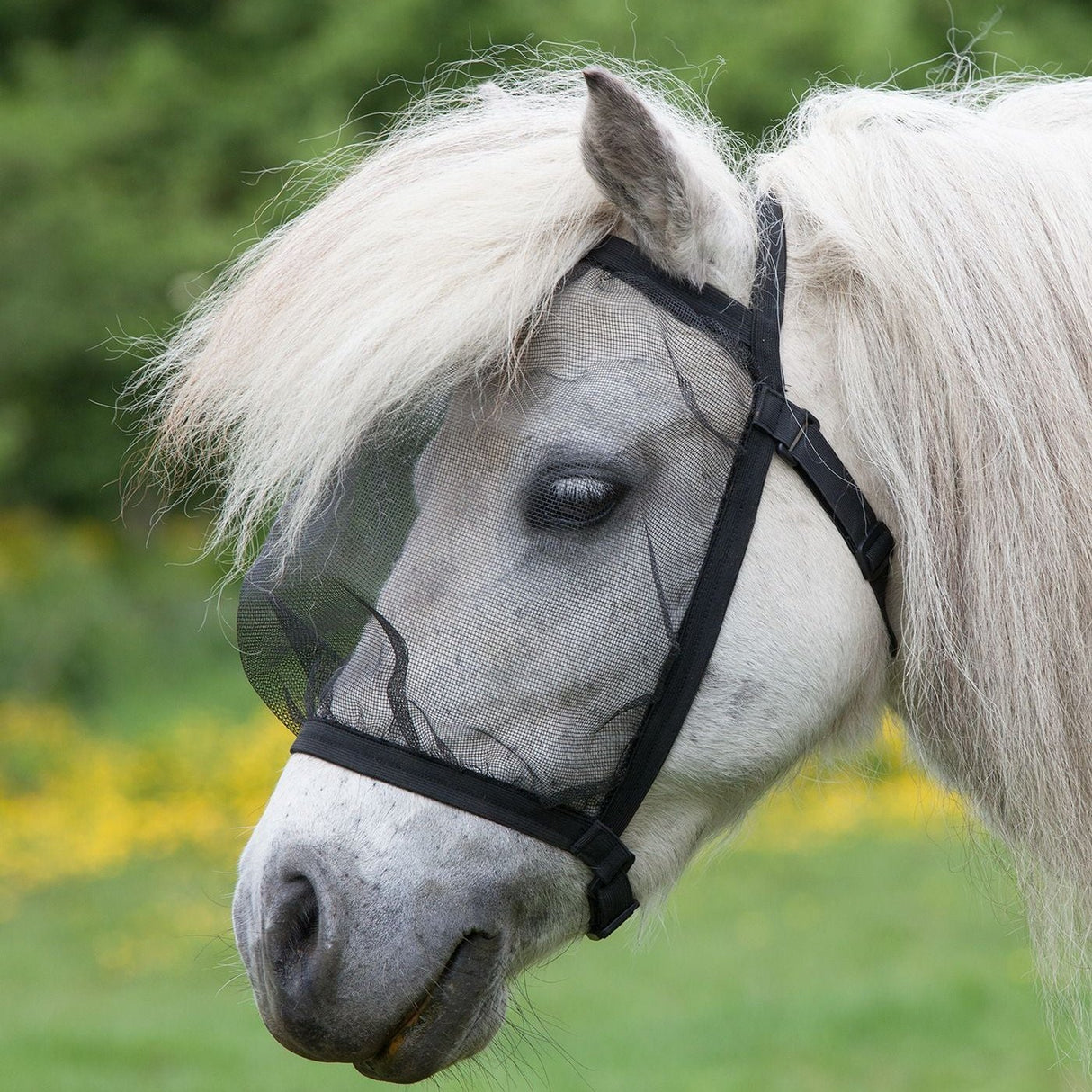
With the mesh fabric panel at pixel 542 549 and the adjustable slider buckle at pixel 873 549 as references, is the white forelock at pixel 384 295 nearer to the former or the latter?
the mesh fabric panel at pixel 542 549

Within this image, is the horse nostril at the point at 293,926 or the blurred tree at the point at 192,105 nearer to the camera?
the horse nostril at the point at 293,926

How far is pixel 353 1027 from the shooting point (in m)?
1.50

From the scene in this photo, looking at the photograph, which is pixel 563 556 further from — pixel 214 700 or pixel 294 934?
pixel 214 700

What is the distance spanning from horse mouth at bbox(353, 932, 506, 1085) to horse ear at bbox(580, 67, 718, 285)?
0.89 m

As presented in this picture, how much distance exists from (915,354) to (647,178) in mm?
401

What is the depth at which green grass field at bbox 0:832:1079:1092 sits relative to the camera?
4.43 metres

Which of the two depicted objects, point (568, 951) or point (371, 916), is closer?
point (371, 916)

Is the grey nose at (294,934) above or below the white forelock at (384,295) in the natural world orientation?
below

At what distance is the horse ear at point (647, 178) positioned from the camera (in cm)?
146

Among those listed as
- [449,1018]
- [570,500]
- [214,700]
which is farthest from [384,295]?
[214,700]

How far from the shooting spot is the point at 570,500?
5.01 feet

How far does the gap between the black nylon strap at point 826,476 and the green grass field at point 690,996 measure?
2.30 m

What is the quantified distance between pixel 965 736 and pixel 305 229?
111 cm

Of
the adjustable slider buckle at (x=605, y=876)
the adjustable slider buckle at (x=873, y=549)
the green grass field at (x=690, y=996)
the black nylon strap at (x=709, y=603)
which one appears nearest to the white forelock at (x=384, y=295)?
the black nylon strap at (x=709, y=603)
